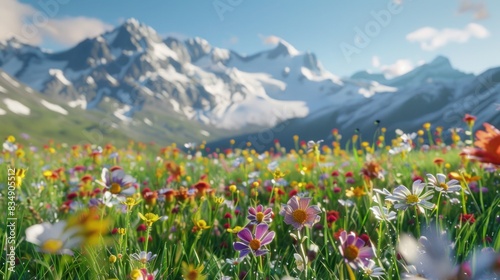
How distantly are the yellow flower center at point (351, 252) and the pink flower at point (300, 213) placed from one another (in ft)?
1.33

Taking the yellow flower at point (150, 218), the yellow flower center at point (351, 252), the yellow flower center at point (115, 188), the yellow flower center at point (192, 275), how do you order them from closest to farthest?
the yellow flower center at point (351, 252)
the yellow flower center at point (192, 275)
the yellow flower at point (150, 218)
the yellow flower center at point (115, 188)

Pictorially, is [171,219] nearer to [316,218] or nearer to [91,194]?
[91,194]

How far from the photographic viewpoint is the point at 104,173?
8.23 ft

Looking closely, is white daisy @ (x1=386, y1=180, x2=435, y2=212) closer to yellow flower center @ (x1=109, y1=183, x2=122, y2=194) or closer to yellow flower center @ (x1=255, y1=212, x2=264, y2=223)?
yellow flower center @ (x1=255, y1=212, x2=264, y2=223)

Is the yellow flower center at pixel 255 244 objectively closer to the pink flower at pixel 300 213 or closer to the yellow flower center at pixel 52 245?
the pink flower at pixel 300 213

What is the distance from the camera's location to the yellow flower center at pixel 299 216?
163cm

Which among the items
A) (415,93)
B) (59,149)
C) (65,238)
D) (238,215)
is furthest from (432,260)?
(415,93)

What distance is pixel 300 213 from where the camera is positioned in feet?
5.39

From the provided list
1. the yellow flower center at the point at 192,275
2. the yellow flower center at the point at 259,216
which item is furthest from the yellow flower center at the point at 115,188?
the yellow flower center at the point at 192,275

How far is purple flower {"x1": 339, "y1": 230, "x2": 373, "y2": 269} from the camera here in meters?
1.18

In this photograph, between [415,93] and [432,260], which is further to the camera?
[415,93]

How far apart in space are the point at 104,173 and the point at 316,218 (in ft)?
4.78

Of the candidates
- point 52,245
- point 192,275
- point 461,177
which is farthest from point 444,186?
point 52,245

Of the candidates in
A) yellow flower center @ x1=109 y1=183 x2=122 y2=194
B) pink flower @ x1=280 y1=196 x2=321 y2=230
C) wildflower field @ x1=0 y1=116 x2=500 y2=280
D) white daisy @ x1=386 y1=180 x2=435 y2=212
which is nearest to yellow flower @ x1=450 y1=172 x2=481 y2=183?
wildflower field @ x1=0 y1=116 x2=500 y2=280
